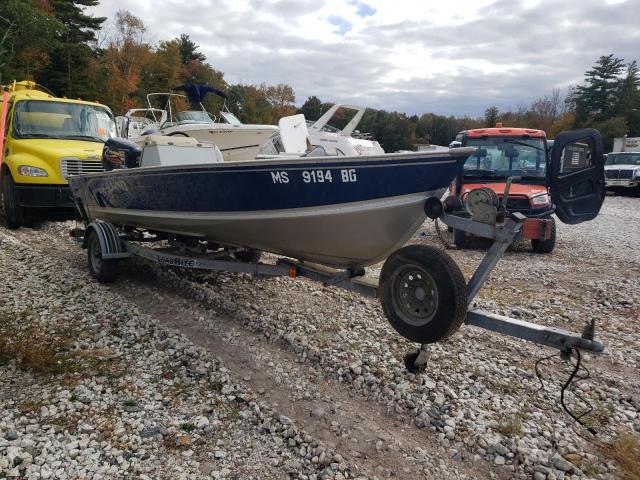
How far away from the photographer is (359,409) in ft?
10.7

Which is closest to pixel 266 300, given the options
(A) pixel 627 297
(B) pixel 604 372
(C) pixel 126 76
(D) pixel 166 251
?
(D) pixel 166 251

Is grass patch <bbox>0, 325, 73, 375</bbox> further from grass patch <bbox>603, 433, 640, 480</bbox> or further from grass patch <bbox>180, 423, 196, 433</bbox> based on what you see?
grass patch <bbox>603, 433, 640, 480</bbox>

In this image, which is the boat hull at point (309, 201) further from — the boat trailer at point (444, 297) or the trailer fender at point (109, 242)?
the trailer fender at point (109, 242)

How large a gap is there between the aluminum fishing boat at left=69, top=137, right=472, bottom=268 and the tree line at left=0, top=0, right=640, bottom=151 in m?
26.4

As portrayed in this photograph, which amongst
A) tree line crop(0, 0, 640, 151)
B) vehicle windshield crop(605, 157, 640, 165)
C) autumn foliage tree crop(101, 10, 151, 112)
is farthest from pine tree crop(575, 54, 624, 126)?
autumn foliage tree crop(101, 10, 151, 112)

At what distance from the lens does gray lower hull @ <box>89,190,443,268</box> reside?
11.7ft

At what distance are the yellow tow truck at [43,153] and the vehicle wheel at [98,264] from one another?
2.77 m

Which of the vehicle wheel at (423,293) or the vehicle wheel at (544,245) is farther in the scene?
the vehicle wheel at (544,245)

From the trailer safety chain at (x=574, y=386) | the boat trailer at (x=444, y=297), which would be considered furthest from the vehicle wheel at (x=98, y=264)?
the trailer safety chain at (x=574, y=386)

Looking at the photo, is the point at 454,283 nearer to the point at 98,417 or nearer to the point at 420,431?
the point at 420,431

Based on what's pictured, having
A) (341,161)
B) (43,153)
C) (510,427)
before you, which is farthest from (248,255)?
(43,153)

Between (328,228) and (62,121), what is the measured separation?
7.63 metres

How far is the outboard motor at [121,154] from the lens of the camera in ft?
20.7

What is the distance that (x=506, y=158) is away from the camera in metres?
9.17
